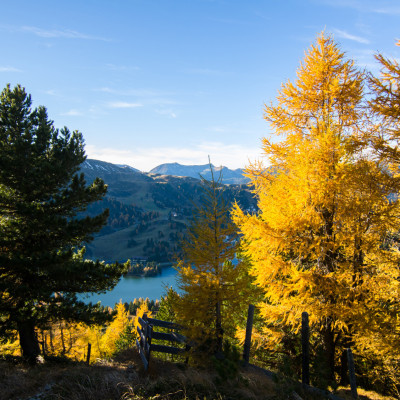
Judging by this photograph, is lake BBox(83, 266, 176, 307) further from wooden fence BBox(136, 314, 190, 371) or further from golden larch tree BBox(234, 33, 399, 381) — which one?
golden larch tree BBox(234, 33, 399, 381)

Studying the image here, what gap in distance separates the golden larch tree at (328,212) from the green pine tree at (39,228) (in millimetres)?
7480

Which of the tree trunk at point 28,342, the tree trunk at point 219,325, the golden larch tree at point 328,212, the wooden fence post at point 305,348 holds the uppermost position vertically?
the golden larch tree at point 328,212

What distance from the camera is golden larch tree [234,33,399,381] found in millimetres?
8117

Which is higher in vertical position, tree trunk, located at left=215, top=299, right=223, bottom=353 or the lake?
tree trunk, located at left=215, top=299, right=223, bottom=353

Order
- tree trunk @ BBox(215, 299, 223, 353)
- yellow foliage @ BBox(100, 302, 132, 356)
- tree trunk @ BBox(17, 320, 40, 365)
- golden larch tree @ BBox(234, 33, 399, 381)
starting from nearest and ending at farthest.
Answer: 1. golden larch tree @ BBox(234, 33, 399, 381)
2. tree trunk @ BBox(17, 320, 40, 365)
3. tree trunk @ BBox(215, 299, 223, 353)
4. yellow foliage @ BBox(100, 302, 132, 356)

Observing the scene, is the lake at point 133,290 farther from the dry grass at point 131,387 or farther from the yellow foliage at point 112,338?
the dry grass at point 131,387

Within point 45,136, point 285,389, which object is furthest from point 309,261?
point 45,136

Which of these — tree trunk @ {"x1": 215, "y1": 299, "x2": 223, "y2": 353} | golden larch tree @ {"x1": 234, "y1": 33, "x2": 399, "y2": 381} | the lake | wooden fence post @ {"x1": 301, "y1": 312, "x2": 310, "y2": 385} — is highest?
golden larch tree @ {"x1": 234, "y1": 33, "x2": 399, "y2": 381}

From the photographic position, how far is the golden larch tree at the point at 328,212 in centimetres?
812

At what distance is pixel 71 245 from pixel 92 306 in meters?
3.02

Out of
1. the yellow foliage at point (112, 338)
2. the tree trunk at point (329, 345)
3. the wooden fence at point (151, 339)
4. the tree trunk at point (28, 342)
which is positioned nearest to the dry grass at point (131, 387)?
the wooden fence at point (151, 339)

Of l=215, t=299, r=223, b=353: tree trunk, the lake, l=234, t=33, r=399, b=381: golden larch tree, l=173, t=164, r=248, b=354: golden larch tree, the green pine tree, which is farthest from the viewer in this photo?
the lake

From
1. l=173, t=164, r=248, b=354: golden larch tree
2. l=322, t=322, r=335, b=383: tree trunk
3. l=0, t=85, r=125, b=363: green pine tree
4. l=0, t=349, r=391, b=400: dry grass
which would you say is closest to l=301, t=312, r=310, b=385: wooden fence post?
l=0, t=349, r=391, b=400: dry grass

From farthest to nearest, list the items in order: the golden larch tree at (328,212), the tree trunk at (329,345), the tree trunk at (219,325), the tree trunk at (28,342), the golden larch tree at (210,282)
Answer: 1. the golden larch tree at (210,282)
2. the tree trunk at (219,325)
3. the tree trunk at (28,342)
4. the tree trunk at (329,345)
5. the golden larch tree at (328,212)
